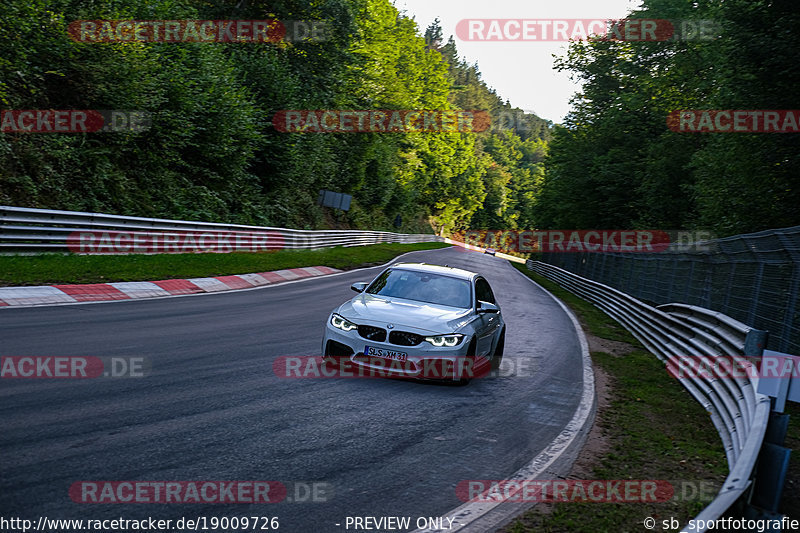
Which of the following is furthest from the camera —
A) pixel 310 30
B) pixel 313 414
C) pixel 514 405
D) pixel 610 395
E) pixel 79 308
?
pixel 310 30

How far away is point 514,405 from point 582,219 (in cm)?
4145

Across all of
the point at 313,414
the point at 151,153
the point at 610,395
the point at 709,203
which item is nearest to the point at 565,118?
the point at 709,203

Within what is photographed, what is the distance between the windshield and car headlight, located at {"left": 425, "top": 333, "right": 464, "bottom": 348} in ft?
3.42

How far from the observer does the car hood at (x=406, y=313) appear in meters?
8.28

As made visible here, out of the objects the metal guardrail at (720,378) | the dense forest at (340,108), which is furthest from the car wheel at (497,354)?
the dense forest at (340,108)

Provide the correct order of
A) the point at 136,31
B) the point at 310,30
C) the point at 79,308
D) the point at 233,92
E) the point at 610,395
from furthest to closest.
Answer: the point at 310,30
the point at 233,92
the point at 136,31
the point at 79,308
the point at 610,395

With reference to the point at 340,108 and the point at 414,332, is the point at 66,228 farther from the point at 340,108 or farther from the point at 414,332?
the point at 340,108

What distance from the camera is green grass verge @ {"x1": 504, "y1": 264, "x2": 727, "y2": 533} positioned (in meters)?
4.75

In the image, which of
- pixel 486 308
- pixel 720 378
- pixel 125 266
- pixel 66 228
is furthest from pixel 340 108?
pixel 720 378

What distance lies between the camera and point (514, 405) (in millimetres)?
8133

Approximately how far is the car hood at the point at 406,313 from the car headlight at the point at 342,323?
6 cm

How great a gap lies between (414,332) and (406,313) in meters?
0.51

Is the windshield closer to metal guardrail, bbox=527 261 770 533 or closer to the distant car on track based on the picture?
the distant car on track

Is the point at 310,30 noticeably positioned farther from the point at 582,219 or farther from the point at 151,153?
the point at 582,219
